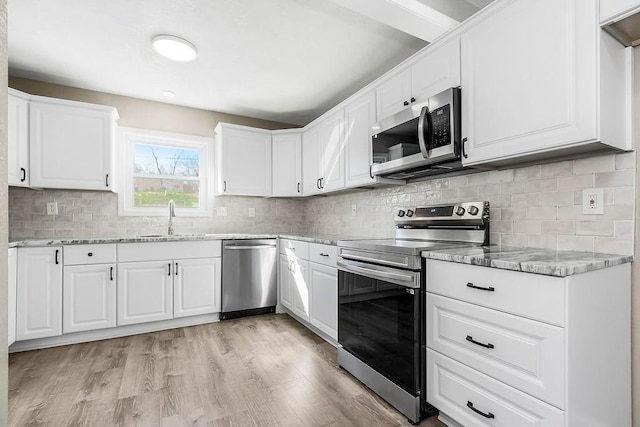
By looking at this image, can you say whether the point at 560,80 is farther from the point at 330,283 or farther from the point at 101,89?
the point at 101,89

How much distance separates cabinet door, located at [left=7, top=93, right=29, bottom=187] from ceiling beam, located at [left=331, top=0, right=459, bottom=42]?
2.95m

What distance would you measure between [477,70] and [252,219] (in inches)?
127

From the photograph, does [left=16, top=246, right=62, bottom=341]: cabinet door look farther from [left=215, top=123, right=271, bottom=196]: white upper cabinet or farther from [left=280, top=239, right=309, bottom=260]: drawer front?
[left=280, top=239, right=309, bottom=260]: drawer front

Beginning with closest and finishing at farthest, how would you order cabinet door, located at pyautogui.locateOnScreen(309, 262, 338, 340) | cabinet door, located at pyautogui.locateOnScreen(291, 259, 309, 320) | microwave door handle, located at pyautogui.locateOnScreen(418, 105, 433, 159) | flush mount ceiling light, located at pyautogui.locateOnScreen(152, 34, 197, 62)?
microwave door handle, located at pyautogui.locateOnScreen(418, 105, 433, 159) → flush mount ceiling light, located at pyautogui.locateOnScreen(152, 34, 197, 62) → cabinet door, located at pyautogui.locateOnScreen(309, 262, 338, 340) → cabinet door, located at pyautogui.locateOnScreen(291, 259, 309, 320)

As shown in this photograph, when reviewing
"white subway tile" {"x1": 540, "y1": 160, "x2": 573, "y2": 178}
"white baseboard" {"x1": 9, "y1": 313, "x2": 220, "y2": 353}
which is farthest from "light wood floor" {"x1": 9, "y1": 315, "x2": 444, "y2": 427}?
"white subway tile" {"x1": 540, "y1": 160, "x2": 573, "y2": 178}

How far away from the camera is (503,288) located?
132 centimetres

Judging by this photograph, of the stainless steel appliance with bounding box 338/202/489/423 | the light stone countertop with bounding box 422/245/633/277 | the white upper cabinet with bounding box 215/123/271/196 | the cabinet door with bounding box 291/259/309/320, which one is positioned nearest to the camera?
the light stone countertop with bounding box 422/245/633/277

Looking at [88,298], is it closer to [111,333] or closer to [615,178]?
[111,333]

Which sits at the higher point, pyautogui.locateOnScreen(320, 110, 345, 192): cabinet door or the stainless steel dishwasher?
pyautogui.locateOnScreen(320, 110, 345, 192): cabinet door

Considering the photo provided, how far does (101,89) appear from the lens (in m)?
3.41

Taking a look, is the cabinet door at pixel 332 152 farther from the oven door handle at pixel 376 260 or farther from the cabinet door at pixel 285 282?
the oven door handle at pixel 376 260

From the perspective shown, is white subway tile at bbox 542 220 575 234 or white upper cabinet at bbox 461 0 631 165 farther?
white subway tile at bbox 542 220 575 234

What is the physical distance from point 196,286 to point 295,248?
1120mm

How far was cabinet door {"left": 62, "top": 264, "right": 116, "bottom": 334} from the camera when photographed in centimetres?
280
